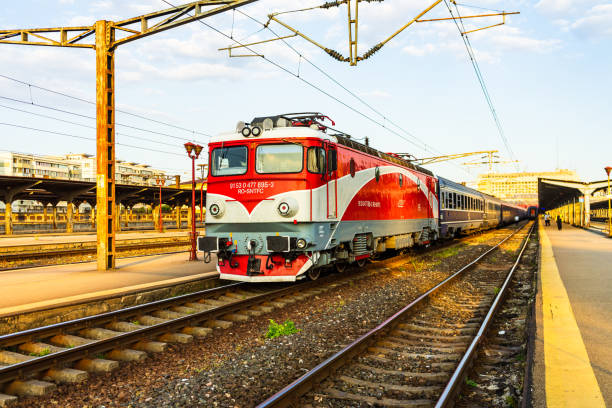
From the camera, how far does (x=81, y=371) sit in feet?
17.8

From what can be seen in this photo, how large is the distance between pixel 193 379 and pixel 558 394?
3812mm

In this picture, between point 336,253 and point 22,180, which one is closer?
point 336,253

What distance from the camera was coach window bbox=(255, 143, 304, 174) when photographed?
33.1 ft

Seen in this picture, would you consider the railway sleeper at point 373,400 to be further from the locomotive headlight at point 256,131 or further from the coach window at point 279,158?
the locomotive headlight at point 256,131

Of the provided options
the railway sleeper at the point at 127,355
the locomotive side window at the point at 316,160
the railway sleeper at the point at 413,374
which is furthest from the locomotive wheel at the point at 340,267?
the railway sleeper at the point at 127,355

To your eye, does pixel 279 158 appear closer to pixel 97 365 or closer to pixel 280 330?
pixel 280 330

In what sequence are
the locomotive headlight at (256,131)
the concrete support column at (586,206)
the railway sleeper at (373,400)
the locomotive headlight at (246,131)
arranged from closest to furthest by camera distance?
the railway sleeper at (373,400) < the locomotive headlight at (256,131) < the locomotive headlight at (246,131) < the concrete support column at (586,206)

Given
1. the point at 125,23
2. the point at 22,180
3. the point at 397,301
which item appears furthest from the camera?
the point at 22,180

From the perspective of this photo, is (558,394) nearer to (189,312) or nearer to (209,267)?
(189,312)

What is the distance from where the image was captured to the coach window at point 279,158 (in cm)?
1009

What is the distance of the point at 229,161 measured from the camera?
1071 centimetres

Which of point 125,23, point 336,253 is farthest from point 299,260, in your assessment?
point 125,23

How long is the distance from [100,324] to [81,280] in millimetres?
4124

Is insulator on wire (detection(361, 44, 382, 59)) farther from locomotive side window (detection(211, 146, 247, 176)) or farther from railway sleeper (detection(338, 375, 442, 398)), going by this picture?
railway sleeper (detection(338, 375, 442, 398))
